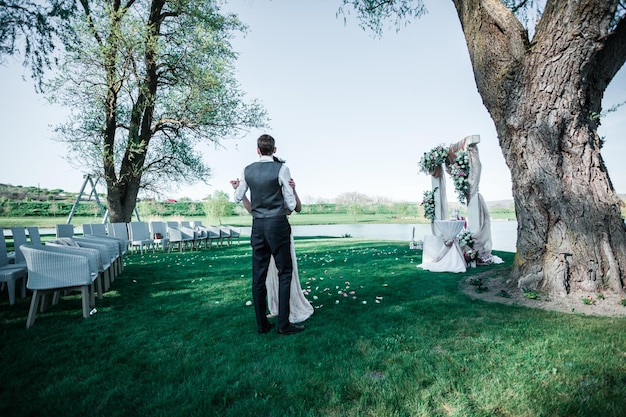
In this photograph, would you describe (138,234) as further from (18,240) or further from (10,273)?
(10,273)

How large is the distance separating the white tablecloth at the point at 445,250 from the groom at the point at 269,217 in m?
4.68

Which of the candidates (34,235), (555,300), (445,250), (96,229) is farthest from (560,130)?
(96,229)

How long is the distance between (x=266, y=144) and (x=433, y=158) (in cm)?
752

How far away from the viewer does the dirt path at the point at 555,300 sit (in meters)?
3.81

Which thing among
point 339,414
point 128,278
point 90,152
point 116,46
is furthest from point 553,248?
point 90,152

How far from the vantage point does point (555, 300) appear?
4184 mm

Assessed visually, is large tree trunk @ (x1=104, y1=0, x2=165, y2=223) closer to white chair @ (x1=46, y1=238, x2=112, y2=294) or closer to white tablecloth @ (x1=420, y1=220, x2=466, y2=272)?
white chair @ (x1=46, y1=238, x2=112, y2=294)

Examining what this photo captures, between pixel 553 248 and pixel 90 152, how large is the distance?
14.2m

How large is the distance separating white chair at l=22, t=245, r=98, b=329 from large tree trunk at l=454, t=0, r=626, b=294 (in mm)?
5963

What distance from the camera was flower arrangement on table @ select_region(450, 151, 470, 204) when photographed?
333 inches

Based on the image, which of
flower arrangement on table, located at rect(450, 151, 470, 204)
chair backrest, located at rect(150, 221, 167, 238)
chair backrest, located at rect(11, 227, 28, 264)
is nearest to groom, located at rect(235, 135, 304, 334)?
chair backrest, located at rect(11, 227, 28, 264)

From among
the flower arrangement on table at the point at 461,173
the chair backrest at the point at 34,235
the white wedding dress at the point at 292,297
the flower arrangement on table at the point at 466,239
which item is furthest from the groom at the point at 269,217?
the flower arrangement on table at the point at 461,173

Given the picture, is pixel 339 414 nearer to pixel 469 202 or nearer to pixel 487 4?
pixel 487 4

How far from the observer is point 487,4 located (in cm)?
466
